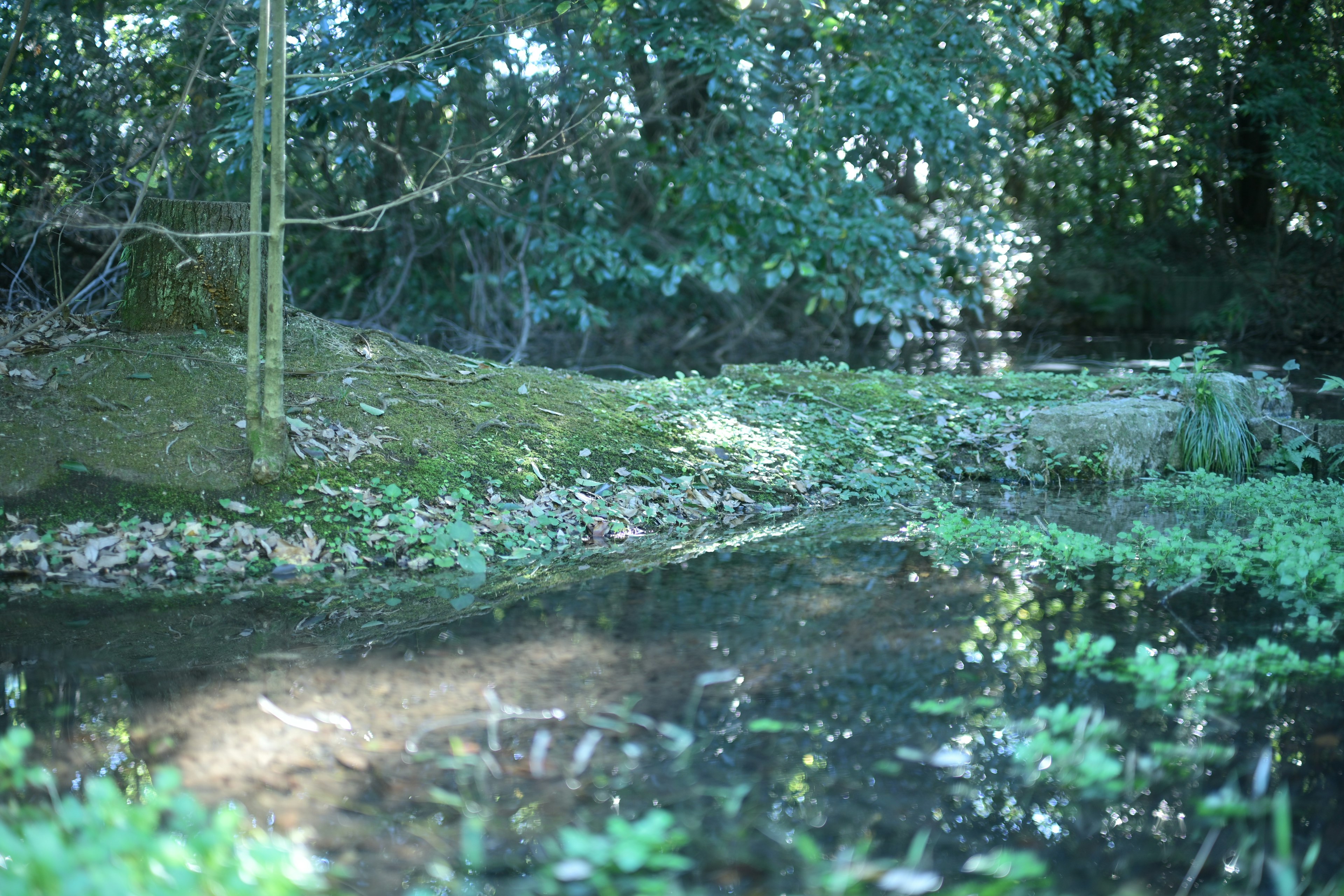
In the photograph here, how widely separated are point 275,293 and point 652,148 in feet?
24.5

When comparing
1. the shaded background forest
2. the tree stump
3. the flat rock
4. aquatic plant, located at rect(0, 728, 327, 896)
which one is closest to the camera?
aquatic plant, located at rect(0, 728, 327, 896)

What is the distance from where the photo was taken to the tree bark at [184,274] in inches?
234

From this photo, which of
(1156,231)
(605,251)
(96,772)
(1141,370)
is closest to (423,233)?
(605,251)

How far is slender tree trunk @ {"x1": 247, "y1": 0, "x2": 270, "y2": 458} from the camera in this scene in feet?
14.4

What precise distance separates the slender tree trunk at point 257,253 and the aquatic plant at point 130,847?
2478mm

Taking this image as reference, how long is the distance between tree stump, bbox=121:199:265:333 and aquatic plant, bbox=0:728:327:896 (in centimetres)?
416

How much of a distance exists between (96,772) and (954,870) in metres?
2.18

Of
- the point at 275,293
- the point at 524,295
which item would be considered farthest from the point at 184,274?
the point at 524,295

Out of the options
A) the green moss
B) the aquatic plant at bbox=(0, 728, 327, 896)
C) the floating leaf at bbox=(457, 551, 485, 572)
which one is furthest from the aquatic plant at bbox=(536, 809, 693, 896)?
the green moss

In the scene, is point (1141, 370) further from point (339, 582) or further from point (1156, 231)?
point (339, 582)

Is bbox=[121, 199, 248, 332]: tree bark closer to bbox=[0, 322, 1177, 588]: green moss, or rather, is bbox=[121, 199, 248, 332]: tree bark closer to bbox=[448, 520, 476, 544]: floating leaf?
bbox=[0, 322, 1177, 588]: green moss

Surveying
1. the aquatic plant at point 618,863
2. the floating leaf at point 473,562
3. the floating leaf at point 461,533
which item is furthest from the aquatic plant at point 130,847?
the floating leaf at point 461,533

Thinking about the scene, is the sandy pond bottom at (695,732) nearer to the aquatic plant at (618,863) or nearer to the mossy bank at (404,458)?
the aquatic plant at (618,863)

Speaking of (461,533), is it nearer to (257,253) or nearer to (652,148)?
(257,253)
